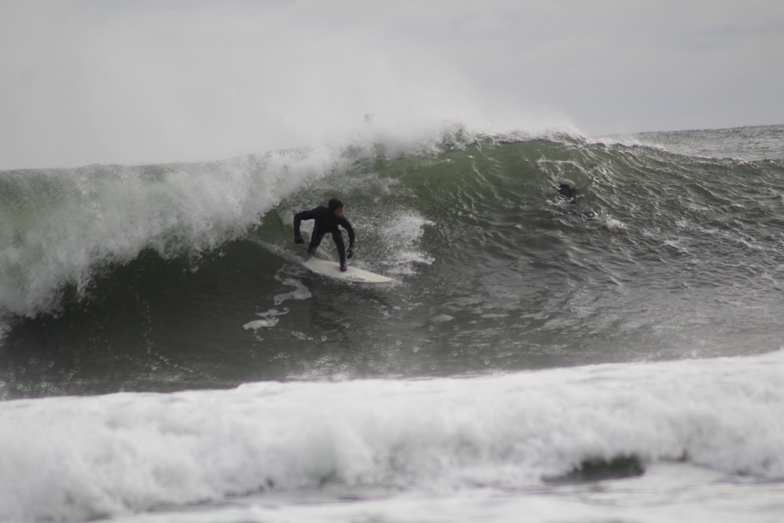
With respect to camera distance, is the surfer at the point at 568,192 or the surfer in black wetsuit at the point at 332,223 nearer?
the surfer in black wetsuit at the point at 332,223

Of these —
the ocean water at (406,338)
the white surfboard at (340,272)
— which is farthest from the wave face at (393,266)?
the white surfboard at (340,272)

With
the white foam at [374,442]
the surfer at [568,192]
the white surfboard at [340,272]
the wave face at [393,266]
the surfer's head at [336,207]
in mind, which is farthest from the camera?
the surfer at [568,192]

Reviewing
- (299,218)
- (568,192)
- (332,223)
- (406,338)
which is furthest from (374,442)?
(568,192)

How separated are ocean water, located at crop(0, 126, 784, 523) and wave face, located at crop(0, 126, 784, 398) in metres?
0.04

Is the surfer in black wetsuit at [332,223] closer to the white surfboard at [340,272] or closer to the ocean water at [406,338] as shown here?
the white surfboard at [340,272]

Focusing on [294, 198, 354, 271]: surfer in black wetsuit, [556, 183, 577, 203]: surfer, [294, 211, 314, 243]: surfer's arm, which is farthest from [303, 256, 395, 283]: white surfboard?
[556, 183, 577, 203]: surfer

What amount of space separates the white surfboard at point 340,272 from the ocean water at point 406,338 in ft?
0.59

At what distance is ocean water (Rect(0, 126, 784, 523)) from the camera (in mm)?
2684

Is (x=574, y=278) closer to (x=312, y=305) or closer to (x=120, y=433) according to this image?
(x=312, y=305)

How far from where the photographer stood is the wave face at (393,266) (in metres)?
5.52

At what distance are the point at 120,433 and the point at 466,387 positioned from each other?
7.80 ft

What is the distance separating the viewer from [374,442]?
9.69 feet

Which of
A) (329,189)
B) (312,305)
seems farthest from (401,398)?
(329,189)

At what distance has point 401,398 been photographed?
3596mm
